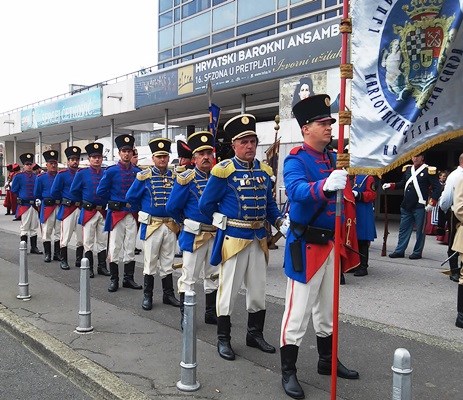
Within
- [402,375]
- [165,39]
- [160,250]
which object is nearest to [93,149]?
[160,250]

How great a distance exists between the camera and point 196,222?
18.5 ft

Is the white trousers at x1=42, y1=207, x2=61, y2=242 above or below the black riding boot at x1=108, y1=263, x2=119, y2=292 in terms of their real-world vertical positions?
above

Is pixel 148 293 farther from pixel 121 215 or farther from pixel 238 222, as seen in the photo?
pixel 238 222

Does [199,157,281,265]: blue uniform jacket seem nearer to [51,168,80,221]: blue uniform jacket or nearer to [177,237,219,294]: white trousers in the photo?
[177,237,219,294]: white trousers

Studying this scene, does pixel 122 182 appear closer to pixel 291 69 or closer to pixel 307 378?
pixel 307 378

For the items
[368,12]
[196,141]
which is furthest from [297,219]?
[196,141]

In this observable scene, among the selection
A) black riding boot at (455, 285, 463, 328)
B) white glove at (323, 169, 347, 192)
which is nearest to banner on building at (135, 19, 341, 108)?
black riding boot at (455, 285, 463, 328)

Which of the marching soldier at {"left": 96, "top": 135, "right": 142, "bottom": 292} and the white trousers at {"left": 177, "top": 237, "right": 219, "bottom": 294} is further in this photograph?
the marching soldier at {"left": 96, "top": 135, "right": 142, "bottom": 292}

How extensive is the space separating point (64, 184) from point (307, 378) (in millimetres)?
6901

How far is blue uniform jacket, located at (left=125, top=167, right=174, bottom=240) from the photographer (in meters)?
6.65

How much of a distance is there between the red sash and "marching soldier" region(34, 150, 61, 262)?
292 inches

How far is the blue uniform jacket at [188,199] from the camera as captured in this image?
18.6 feet

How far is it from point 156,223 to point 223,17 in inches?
773

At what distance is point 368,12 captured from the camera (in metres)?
3.26
